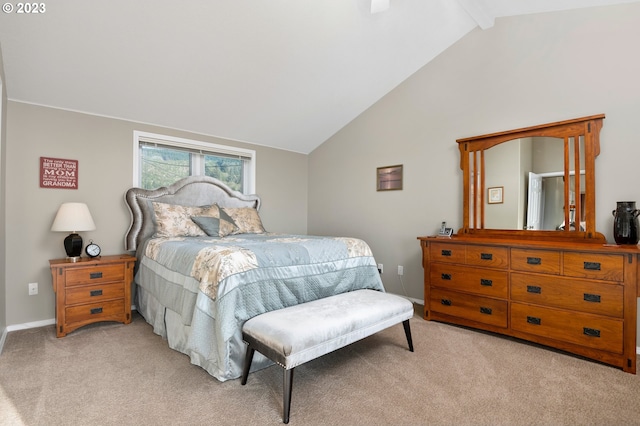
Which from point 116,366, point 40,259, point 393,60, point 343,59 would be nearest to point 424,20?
point 393,60

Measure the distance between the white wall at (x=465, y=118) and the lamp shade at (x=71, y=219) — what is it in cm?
302

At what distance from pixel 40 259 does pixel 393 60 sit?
13.5 feet

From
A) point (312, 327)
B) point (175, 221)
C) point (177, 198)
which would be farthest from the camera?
point (177, 198)

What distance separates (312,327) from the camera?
1.75m

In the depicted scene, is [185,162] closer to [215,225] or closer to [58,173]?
[215,225]

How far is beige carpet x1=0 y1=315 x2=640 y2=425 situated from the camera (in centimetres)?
164

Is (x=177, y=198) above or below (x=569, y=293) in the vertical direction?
above

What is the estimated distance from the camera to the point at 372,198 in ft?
14.1

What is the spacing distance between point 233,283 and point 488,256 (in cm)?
216

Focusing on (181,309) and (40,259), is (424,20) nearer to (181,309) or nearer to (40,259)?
(181,309)

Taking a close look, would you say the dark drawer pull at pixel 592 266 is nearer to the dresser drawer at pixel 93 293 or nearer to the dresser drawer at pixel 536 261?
the dresser drawer at pixel 536 261

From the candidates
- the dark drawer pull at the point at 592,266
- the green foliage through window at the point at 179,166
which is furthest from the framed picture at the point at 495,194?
the green foliage through window at the point at 179,166
